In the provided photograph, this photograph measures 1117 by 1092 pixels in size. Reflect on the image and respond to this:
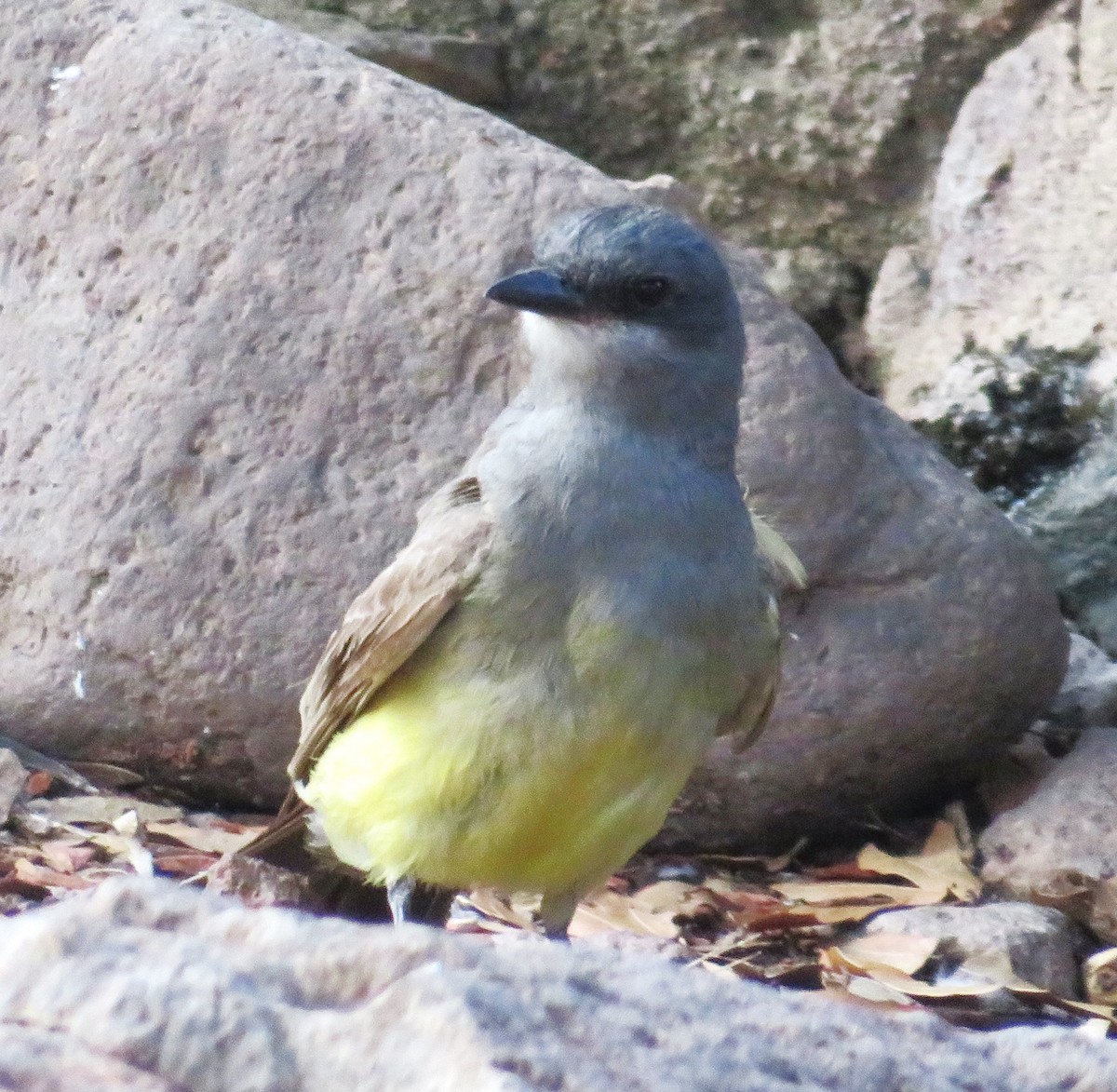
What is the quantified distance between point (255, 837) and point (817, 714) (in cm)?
183

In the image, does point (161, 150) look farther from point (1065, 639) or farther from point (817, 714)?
point (1065, 639)

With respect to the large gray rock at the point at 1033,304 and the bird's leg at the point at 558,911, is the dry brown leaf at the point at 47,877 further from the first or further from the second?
the large gray rock at the point at 1033,304

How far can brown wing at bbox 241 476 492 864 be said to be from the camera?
450cm

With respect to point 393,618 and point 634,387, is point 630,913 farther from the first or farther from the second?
point 634,387

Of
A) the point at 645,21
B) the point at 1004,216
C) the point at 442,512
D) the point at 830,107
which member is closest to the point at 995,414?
the point at 1004,216

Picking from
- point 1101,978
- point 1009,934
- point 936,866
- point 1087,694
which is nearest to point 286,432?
point 936,866

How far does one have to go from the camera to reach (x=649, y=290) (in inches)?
182

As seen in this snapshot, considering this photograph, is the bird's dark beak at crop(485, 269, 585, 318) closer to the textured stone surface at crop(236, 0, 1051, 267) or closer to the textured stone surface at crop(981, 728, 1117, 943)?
the textured stone surface at crop(981, 728, 1117, 943)

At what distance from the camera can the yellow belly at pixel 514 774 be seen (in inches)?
172

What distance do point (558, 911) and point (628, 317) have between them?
1.51 meters

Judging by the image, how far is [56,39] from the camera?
6.31 metres

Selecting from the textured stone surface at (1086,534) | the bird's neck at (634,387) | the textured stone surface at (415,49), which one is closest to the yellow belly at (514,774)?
the bird's neck at (634,387)


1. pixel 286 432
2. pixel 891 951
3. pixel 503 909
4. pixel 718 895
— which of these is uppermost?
pixel 286 432

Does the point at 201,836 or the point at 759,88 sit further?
the point at 759,88
